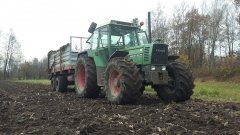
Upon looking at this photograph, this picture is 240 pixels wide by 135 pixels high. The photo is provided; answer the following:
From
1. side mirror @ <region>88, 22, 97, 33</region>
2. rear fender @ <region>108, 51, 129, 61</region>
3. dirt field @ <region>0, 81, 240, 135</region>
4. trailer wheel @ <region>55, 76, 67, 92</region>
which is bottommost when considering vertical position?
dirt field @ <region>0, 81, 240, 135</region>

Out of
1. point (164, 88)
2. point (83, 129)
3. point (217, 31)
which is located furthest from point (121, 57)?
point (217, 31)

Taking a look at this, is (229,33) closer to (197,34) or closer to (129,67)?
(197,34)

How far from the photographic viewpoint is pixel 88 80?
44.6 feet

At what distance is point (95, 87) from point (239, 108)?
18.6 ft

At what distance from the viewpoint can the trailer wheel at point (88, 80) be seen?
13602mm

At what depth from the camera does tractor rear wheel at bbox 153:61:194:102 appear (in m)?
11.4

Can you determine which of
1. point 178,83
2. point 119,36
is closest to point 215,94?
point 178,83

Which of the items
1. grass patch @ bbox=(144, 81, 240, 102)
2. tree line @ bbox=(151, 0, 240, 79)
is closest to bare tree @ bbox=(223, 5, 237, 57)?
tree line @ bbox=(151, 0, 240, 79)

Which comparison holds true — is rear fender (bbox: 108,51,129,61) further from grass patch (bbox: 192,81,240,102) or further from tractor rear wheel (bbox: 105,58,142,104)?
grass patch (bbox: 192,81,240,102)

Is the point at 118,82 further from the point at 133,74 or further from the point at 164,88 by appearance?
the point at 164,88

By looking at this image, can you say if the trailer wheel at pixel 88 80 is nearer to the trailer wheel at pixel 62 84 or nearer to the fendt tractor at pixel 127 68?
the fendt tractor at pixel 127 68

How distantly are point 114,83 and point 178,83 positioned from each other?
201 cm

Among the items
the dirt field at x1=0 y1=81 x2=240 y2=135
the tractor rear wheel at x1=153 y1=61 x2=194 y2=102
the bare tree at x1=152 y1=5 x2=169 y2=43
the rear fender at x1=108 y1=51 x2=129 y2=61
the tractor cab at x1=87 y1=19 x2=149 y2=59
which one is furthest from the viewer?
the bare tree at x1=152 y1=5 x2=169 y2=43

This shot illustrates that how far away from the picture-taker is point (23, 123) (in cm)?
830
